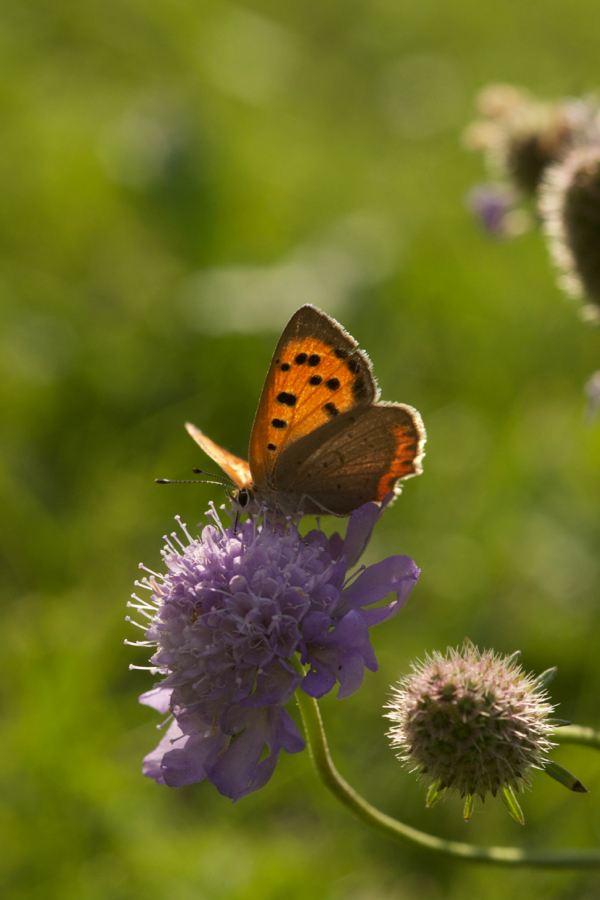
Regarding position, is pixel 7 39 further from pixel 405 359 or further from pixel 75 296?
pixel 405 359

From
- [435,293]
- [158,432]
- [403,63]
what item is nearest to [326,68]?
[403,63]

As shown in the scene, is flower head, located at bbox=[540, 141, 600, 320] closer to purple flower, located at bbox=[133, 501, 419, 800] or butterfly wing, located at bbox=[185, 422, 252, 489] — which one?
butterfly wing, located at bbox=[185, 422, 252, 489]

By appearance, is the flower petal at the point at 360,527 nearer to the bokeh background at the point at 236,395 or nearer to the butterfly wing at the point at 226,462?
the butterfly wing at the point at 226,462

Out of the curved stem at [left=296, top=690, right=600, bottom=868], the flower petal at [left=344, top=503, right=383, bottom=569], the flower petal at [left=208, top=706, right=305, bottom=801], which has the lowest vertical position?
the curved stem at [left=296, top=690, right=600, bottom=868]

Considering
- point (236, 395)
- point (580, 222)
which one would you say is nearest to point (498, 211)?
point (580, 222)

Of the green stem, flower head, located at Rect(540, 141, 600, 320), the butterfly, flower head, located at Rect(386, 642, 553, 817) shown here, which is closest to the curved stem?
the green stem

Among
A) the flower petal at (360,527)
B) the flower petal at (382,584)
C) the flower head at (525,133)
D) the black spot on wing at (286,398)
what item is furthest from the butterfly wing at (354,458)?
the flower head at (525,133)

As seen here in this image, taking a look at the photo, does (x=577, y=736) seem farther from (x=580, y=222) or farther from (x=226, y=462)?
(x=580, y=222)

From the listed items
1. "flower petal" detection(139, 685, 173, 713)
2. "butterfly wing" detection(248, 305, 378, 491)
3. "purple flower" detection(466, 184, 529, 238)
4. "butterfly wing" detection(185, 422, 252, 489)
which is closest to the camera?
"flower petal" detection(139, 685, 173, 713)
